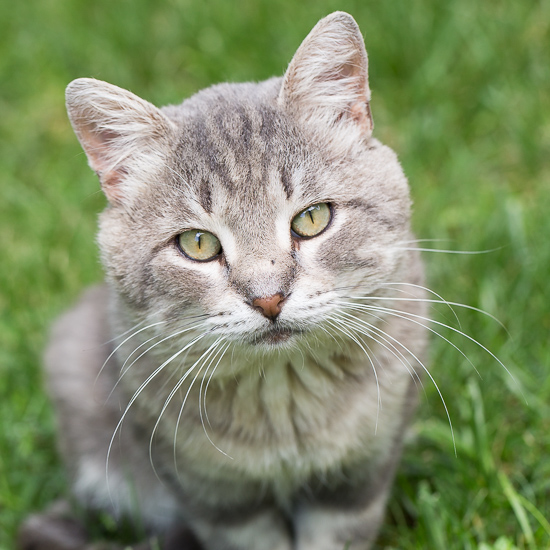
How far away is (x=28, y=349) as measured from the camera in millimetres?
3223

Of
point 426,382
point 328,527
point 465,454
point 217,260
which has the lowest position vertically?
point 328,527

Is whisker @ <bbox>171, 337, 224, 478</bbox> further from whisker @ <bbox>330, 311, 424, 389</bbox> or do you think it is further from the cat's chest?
whisker @ <bbox>330, 311, 424, 389</bbox>

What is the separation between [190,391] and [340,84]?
984mm

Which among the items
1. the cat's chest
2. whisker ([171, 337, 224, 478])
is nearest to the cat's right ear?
whisker ([171, 337, 224, 478])

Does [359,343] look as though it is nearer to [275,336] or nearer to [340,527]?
[275,336]

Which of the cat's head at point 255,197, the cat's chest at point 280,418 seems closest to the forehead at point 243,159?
the cat's head at point 255,197

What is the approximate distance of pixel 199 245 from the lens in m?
1.99

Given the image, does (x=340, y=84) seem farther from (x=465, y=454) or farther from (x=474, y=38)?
(x=474, y=38)

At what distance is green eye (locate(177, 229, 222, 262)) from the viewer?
197 cm

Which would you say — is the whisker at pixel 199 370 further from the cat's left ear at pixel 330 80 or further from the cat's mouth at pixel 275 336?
the cat's left ear at pixel 330 80

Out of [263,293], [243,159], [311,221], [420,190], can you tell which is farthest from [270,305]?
[420,190]

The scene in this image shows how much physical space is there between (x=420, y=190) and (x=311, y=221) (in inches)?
70.8

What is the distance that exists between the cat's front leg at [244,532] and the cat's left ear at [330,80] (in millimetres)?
1273

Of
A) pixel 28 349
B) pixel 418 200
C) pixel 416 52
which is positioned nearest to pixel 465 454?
pixel 418 200
